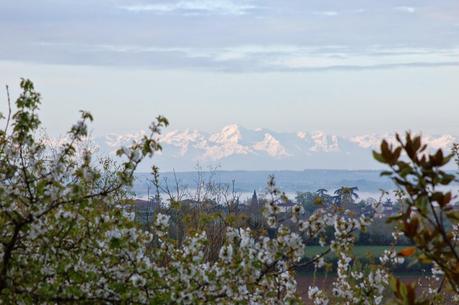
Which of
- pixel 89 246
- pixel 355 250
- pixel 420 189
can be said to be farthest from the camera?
pixel 355 250

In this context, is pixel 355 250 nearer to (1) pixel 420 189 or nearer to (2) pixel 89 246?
(2) pixel 89 246

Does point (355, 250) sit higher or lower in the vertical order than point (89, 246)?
lower

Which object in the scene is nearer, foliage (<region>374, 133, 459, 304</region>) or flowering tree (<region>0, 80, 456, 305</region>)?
foliage (<region>374, 133, 459, 304</region>)

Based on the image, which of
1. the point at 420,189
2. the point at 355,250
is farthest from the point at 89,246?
the point at 355,250

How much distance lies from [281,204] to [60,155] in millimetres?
1635

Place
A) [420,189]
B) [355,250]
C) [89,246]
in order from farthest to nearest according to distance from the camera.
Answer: [355,250] → [89,246] → [420,189]

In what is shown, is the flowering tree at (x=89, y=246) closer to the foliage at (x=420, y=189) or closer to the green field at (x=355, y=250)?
the green field at (x=355, y=250)

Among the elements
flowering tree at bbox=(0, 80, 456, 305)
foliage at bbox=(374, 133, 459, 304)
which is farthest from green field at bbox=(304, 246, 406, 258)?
foliage at bbox=(374, 133, 459, 304)

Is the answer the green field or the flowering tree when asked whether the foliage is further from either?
the green field

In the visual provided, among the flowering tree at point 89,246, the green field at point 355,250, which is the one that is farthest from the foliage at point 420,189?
the green field at point 355,250

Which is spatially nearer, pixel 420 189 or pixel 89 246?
pixel 420 189

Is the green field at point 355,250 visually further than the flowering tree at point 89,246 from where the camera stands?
Yes

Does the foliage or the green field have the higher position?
the foliage

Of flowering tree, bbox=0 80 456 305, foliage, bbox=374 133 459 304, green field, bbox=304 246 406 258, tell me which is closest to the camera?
foliage, bbox=374 133 459 304
